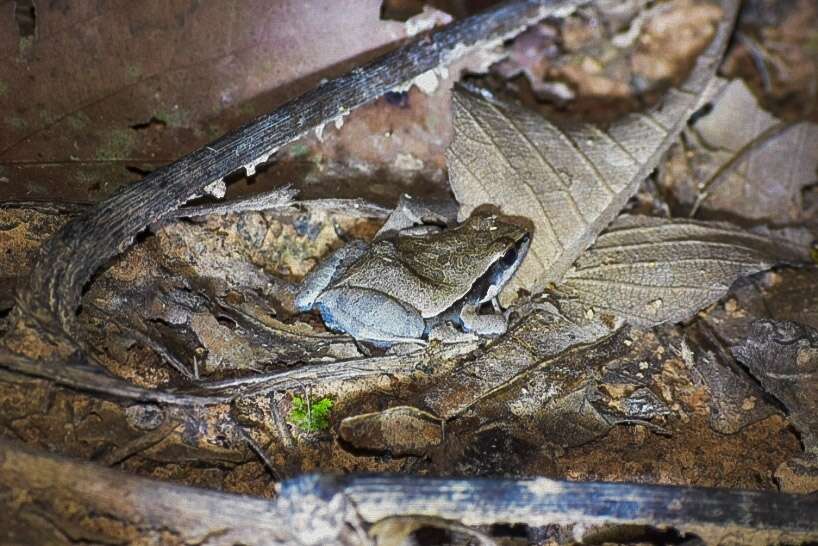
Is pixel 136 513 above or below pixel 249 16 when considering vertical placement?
below


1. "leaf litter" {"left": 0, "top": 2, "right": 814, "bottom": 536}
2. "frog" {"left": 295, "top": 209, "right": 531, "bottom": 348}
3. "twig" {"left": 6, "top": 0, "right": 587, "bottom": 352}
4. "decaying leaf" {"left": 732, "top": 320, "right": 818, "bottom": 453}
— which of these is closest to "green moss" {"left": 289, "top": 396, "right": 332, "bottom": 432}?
"leaf litter" {"left": 0, "top": 2, "right": 814, "bottom": 536}

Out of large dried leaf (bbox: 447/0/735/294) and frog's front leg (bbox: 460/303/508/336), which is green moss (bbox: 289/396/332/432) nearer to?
frog's front leg (bbox: 460/303/508/336)

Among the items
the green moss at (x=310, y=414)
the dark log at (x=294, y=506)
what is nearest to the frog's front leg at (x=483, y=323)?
the green moss at (x=310, y=414)

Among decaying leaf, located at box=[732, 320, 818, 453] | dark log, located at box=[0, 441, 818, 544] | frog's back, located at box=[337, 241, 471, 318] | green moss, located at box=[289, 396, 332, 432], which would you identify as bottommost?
dark log, located at box=[0, 441, 818, 544]

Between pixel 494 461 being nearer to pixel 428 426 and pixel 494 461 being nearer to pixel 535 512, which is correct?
pixel 428 426

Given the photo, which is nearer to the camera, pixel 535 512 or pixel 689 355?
pixel 535 512

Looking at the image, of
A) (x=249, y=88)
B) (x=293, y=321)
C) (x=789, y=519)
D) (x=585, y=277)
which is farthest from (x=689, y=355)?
(x=249, y=88)

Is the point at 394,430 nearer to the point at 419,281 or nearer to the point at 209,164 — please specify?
the point at 419,281

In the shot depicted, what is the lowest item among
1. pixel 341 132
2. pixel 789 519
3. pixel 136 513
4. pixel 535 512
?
pixel 789 519
